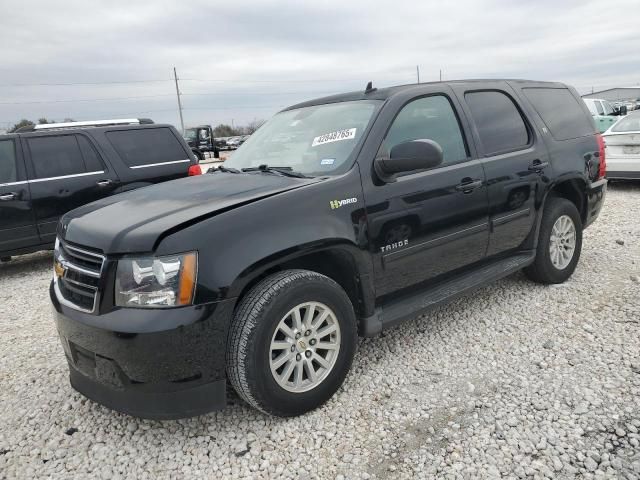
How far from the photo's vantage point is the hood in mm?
2387

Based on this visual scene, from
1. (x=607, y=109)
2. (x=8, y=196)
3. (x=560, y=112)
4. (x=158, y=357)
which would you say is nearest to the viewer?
(x=158, y=357)

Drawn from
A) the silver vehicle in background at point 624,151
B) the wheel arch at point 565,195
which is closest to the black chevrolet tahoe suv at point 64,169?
the wheel arch at point 565,195

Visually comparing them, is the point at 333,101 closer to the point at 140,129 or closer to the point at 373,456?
the point at 373,456

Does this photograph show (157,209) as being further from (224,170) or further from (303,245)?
(224,170)

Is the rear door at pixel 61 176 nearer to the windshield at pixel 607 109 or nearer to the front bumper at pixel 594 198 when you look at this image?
the front bumper at pixel 594 198

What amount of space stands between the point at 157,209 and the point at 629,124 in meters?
9.89

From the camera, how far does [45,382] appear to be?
10.9 feet

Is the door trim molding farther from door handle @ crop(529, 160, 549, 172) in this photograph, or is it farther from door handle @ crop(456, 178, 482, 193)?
door handle @ crop(529, 160, 549, 172)

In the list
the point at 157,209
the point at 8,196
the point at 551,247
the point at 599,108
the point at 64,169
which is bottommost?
the point at 551,247

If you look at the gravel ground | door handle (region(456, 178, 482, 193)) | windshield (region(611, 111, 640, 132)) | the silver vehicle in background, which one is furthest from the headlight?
windshield (region(611, 111, 640, 132))

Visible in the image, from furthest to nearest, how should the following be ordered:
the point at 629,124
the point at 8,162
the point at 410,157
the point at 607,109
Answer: the point at 607,109
the point at 629,124
the point at 8,162
the point at 410,157

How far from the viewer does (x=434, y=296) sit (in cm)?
338

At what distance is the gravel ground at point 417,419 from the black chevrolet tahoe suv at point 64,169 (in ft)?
7.95

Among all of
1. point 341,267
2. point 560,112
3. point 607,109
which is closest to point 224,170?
point 341,267
